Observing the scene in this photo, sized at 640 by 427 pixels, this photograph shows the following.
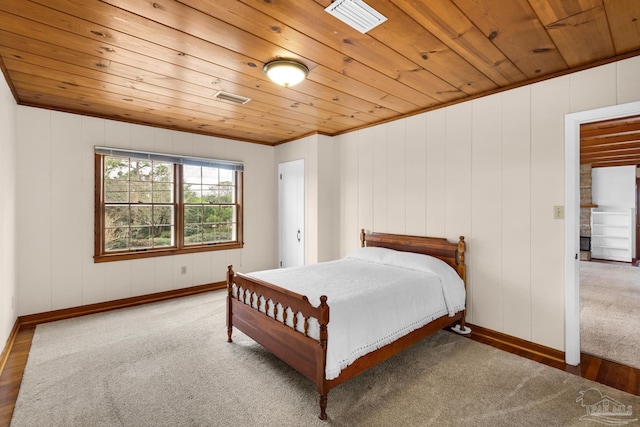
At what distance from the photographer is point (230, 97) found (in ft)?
10.8

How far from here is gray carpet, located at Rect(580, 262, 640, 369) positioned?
286cm

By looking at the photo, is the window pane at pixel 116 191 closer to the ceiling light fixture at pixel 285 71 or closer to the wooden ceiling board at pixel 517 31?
the ceiling light fixture at pixel 285 71

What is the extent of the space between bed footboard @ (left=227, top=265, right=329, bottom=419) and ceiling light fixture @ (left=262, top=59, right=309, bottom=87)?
1688 millimetres

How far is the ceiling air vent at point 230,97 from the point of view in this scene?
125 inches

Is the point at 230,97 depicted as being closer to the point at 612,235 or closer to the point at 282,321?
the point at 282,321

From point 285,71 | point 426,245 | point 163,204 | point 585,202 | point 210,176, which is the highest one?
point 285,71

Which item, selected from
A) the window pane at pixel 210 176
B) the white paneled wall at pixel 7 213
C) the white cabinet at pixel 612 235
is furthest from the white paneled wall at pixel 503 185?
the white cabinet at pixel 612 235

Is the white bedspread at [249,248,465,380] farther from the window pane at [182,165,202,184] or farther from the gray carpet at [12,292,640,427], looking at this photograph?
the window pane at [182,165,202,184]

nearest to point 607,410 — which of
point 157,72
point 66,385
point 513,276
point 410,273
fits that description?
point 513,276

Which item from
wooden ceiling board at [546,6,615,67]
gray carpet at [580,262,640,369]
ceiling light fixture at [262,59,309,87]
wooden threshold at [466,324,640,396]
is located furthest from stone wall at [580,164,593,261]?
ceiling light fixture at [262,59,309,87]

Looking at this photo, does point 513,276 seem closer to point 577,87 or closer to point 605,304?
point 577,87

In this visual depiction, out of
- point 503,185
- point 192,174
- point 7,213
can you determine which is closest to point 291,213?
point 192,174

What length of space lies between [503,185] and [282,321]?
2.47 meters

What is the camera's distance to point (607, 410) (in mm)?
2062
